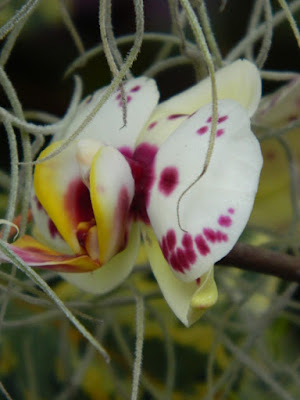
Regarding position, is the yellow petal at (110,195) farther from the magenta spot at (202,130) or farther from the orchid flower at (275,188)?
the orchid flower at (275,188)

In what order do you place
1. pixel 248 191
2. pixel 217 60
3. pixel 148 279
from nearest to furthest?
pixel 248 191
pixel 217 60
pixel 148 279

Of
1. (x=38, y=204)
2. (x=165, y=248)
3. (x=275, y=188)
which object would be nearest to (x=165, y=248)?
(x=165, y=248)

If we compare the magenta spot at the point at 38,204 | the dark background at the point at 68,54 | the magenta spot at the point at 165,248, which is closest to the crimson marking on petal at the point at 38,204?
the magenta spot at the point at 38,204

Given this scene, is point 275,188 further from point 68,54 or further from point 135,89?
point 135,89

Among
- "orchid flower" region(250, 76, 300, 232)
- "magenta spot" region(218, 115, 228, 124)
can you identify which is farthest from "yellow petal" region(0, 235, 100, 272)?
"orchid flower" region(250, 76, 300, 232)

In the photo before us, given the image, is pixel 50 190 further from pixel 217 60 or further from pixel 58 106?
pixel 58 106

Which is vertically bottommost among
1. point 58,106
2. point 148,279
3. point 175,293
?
point 148,279

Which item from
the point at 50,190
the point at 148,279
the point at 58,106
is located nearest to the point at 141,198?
the point at 50,190
